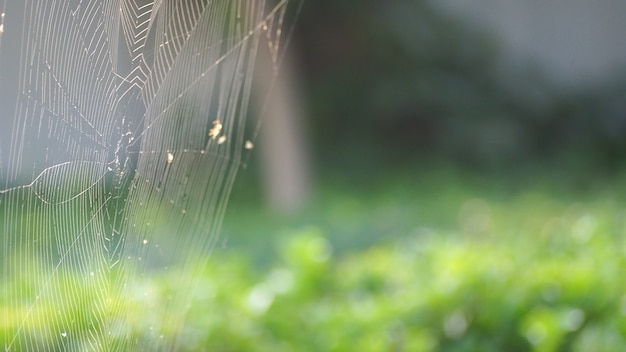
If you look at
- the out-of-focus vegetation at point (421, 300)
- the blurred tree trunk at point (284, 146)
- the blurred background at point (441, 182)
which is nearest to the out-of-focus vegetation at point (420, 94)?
the blurred background at point (441, 182)

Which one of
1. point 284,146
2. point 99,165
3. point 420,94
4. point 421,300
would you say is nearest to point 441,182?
point 284,146

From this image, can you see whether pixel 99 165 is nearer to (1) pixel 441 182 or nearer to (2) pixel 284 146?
(1) pixel 441 182

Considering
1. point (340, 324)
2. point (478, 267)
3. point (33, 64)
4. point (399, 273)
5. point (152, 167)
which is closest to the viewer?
point (33, 64)

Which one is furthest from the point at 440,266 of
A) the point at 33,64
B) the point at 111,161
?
the point at 33,64

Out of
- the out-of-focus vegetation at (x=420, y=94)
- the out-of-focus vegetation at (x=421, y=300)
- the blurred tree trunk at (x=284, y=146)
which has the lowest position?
the out-of-focus vegetation at (x=421, y=300)

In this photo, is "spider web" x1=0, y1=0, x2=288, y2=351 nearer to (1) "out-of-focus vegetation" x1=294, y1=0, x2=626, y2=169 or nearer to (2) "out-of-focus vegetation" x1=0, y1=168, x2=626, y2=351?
(2) "out-of-focus vegetation" x1=0, y1=168, x2=626, y2=351

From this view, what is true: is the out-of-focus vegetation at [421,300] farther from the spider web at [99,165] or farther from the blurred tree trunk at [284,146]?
the blurred tree trunk at [284,146]

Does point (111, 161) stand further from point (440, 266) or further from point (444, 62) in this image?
point (444, 62)
